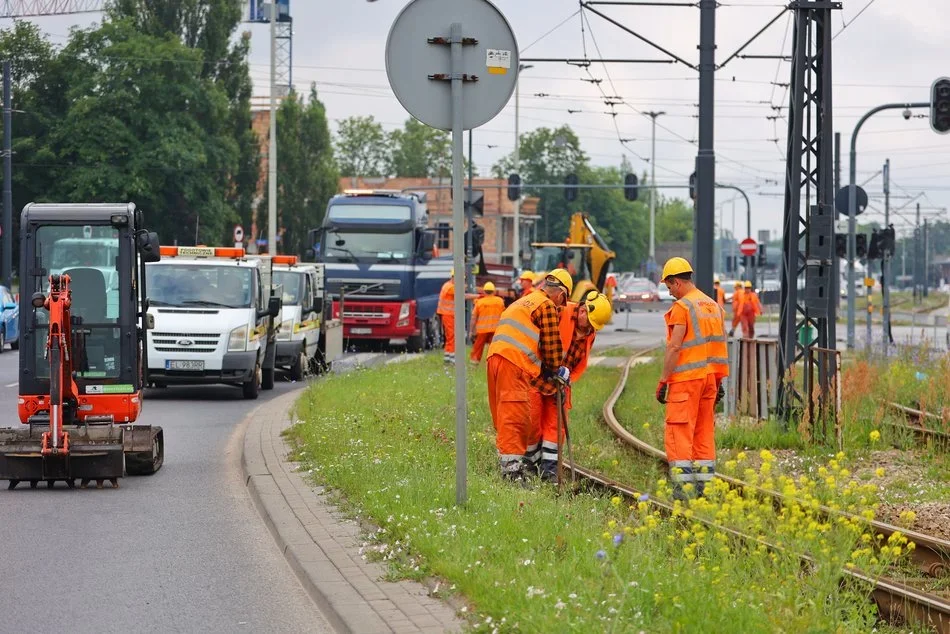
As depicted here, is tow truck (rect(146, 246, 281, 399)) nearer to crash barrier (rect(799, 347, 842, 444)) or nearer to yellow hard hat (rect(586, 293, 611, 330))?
crash barrier (rect(799, 347, 842, 444))

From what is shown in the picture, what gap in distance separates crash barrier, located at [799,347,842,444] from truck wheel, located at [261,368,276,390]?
1032 centimetres

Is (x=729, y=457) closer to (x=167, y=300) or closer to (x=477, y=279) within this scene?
(x=167, y=300)

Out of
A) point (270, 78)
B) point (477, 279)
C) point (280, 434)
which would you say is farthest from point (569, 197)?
point (280, 434)

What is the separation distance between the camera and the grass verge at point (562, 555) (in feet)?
20.1

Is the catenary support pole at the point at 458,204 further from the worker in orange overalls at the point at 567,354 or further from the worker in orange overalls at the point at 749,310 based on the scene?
the worker in orange overalls at the point at 749,310

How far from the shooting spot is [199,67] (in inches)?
2393

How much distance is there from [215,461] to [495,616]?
838 centimetres

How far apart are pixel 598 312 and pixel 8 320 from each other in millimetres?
25757

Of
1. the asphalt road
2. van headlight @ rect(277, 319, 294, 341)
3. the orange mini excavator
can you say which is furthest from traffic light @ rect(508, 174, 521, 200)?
the asphalt road

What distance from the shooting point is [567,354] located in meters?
11.9

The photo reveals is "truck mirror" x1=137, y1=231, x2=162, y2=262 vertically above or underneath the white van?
above

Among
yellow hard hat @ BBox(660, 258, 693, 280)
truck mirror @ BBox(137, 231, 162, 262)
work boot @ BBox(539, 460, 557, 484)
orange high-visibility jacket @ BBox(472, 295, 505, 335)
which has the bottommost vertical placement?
work boot @ BBox(539, 460, 557, 484)

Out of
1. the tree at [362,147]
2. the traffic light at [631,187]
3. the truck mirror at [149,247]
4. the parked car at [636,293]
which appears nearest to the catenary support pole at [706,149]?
the truck mirror at [149,247]

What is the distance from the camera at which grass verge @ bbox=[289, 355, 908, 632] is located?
612 centimetres
